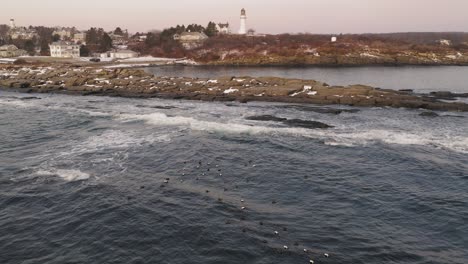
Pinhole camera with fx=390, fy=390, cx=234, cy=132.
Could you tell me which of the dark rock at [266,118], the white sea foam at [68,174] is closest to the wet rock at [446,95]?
the dark rock at [266,118]

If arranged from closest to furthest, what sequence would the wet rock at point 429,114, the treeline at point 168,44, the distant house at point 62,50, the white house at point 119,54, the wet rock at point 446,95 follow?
1. the wet rock at point 429,114
2. the wet rock at point 446,95
3. the distant house at point 62,50
4. the white house at point 119,54
5. the treeline at point 168,44

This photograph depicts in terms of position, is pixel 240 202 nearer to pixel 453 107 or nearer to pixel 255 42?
pixel 453 107

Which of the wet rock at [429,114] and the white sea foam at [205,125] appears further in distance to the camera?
the wet rock at [429,114]

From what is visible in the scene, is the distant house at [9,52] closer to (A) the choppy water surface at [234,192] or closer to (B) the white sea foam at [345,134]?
(A) the choppy water surface at [234,192]

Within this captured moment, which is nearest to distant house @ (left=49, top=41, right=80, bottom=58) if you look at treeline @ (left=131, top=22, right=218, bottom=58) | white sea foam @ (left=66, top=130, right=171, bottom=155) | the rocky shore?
treeline @ (left=131, top=22, right=218, bottom=58)

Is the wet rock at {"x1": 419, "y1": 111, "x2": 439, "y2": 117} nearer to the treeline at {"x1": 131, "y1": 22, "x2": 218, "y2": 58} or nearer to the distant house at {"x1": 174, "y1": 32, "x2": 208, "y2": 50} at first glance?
the treeline at {"x1": 131, "y1": 22, "x2": 218, "y2": 58}

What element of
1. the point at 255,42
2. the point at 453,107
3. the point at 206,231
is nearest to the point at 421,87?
the point at 453,107

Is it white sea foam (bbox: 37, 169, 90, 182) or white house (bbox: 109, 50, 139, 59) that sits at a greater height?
white house (bbox: 109, 50, 139, 59)
